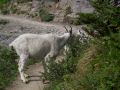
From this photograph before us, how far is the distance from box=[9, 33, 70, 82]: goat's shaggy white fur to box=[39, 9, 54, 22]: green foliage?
46.2 feet

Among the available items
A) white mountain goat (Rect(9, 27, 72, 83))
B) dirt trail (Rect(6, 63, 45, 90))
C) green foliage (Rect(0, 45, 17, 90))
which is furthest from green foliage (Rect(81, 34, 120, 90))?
green foliage (Rect(0, 45, 17, 90))

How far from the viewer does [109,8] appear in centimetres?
919

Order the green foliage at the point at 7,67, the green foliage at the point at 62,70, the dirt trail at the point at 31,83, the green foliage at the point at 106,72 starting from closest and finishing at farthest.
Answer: the green foliage at the point at 106,72, the green foliage at the point at 62,70, the dirt trail at the point at 31,83, the green foliage at the point at 7,67

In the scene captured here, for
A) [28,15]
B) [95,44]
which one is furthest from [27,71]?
[28,15]

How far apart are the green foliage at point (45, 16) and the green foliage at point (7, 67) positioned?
11.8 meters

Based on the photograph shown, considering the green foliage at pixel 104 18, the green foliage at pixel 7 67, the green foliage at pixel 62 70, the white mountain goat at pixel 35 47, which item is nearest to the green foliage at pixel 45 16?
the green foliage at pixel 7 67

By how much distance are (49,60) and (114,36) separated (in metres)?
4.08

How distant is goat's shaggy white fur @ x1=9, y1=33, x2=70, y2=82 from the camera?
40.0ft

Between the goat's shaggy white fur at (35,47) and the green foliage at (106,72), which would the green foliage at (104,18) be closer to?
the green foliage at (106,72)

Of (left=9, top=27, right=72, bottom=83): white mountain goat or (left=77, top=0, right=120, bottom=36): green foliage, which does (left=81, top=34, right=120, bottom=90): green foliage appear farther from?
(left=9, top=27, right=72, bottom=83): white mountain goat

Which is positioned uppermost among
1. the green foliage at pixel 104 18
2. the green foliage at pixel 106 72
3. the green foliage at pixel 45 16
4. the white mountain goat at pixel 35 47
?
the green foliage at pixel 104 18

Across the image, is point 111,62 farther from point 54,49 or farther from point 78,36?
point 78,36

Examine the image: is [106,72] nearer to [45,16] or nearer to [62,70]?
[62,70]

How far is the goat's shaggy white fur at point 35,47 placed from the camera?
12.2 m
